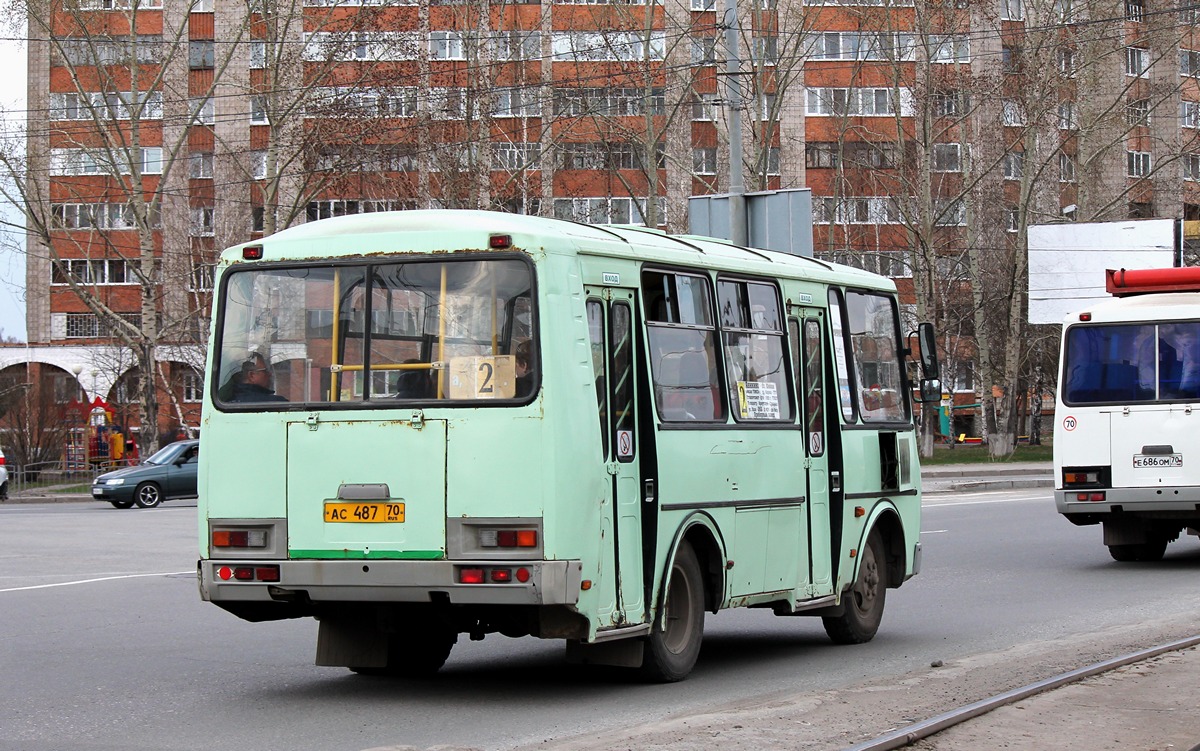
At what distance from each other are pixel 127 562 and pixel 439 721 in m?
12.7

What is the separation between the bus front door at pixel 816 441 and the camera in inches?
480

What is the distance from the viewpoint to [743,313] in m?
11.5

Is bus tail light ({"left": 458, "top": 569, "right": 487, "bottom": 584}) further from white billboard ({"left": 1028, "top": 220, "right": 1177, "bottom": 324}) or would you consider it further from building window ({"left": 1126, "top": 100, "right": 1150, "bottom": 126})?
building window ({"left": 1126, "top": 100, "right": 1150, "bottom": 126})

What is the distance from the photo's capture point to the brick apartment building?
4756 centimetres

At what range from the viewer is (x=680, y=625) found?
1071 centimetres

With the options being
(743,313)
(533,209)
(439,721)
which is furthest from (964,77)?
(439,721)

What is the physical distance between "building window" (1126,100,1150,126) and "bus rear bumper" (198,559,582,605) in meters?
48.4

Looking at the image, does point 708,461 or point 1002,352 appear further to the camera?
point 1002,352

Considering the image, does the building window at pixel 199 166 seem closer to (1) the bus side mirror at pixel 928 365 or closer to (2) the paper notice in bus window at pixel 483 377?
(1) the bus side mirror at pixel 928 365

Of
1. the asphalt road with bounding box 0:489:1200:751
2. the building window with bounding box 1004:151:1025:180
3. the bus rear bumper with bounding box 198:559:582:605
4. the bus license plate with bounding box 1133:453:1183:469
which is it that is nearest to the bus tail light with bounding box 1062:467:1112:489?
the bus license plate with bounding box 1133:453:1183:469

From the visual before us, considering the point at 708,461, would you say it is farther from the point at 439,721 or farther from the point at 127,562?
the point at 127,562

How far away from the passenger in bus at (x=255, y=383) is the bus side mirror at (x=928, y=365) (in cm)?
545

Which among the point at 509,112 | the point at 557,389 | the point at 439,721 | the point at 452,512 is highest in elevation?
the point at 509,112

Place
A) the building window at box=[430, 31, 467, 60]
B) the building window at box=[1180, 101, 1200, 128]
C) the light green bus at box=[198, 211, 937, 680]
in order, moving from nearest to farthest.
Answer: the light green bus at box=[198, 211, 937, 680], the building window at box=[430, 31, 467, 60], the building window at box=[1180, 101, 1200, 128]
